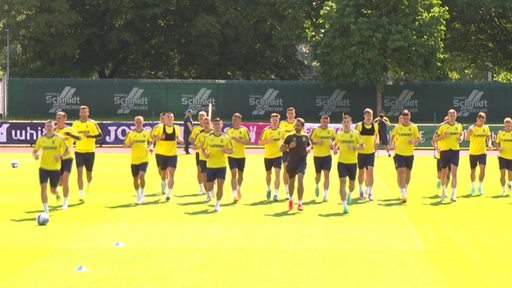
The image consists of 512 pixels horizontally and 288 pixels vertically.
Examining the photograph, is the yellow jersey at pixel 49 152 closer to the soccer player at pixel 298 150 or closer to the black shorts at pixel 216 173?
the black shorts at pixel 216 173

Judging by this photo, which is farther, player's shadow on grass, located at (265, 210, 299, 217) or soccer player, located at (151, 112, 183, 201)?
soccer player, located at (151, 112, 183, 201)

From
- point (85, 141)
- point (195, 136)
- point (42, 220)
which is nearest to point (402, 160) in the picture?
point (195, 136)

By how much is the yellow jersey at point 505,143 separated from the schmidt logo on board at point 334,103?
34.2 metres

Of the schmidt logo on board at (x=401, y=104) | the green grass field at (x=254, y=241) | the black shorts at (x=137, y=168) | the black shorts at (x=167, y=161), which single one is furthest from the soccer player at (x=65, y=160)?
the schmidt logo on board at (x=401, y=104)

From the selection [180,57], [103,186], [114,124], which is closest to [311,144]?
[103,186]

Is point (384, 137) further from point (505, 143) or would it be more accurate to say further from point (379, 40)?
point (505, 143)

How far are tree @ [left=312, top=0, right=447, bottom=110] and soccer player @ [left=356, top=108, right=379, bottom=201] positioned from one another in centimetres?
3098

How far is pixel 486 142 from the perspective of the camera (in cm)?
2269

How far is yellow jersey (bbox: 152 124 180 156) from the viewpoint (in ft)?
69.5

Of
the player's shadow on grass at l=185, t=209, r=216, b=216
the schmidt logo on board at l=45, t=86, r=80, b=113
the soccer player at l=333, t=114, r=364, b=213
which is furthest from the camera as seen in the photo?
the schmidt logo on board at l=45, t=86, r=80, b=113

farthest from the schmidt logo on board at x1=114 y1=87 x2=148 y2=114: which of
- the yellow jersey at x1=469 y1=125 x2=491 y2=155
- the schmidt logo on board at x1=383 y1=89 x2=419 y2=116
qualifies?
the yellow jersey at x1=469 y1=125 x2=491 y2=155

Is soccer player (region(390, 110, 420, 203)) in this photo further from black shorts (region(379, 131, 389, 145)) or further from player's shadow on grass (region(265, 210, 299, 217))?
black shorts (region(379, 131, 389, 145))

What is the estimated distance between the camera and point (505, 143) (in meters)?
22.1

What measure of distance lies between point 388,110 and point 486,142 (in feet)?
112
